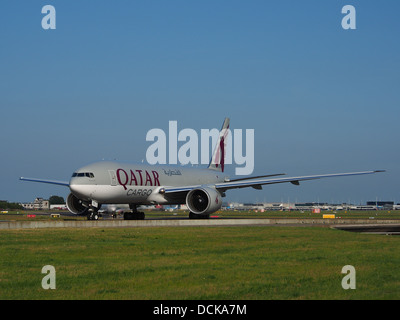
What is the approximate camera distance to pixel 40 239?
1065 inches

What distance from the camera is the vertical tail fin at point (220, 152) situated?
66062mm

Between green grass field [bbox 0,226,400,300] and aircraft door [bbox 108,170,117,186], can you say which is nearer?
green grass field [bbox 0,226,400,300]

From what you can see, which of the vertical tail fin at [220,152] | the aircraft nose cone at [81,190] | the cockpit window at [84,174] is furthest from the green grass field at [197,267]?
the vertical tail fin at [220,152]

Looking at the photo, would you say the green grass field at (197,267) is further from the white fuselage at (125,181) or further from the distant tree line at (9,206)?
the distant tree line at (9,206)

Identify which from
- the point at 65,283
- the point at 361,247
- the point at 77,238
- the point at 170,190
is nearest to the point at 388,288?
the point at 65,283

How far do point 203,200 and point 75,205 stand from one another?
1079cm

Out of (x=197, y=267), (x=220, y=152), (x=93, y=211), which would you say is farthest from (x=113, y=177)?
(x=197, y=267)

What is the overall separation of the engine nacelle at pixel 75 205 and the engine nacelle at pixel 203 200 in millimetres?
8787

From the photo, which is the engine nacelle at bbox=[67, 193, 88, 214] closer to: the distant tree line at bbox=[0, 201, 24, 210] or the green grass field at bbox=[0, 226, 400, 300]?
the green grass field at bbox=[0, 226, 400, 300]

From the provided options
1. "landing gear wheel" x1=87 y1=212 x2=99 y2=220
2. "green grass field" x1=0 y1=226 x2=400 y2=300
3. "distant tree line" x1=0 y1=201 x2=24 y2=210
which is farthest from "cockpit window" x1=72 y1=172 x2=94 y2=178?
"distant tree line" x1=0 y1=201 x2=24 y2=210

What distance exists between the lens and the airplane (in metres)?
45.2

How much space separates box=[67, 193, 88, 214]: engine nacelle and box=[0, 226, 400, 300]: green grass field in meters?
23.0

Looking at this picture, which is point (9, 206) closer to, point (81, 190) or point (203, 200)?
point (203, 200)
